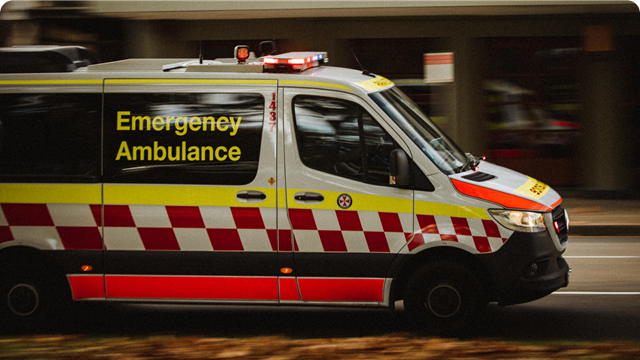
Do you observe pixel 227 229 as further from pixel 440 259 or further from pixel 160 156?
pixel 440 259

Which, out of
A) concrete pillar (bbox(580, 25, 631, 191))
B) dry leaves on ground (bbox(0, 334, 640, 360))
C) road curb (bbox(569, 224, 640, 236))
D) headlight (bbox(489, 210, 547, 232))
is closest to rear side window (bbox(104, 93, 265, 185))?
dry leaves on ground (bbox(0, 334, 640, 360))

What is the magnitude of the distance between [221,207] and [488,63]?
912 centimetres

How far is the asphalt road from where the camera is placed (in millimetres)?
6191

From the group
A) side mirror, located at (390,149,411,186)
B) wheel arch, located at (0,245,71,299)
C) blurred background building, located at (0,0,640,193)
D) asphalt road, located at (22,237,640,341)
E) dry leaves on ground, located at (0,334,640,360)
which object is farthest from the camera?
blurred background building, located at (0,0,640,193)

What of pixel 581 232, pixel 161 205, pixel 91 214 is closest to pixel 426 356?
pixel 161 205

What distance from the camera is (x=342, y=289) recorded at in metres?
5.80

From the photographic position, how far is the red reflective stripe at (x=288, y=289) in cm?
580

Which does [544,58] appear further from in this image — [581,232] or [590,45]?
[581,232]

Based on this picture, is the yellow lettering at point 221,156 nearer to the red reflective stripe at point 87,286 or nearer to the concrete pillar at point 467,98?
the red reflective stripe at point 87,286

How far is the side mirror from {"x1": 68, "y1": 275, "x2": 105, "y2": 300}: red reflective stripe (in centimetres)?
232

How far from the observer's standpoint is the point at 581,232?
10828 mm

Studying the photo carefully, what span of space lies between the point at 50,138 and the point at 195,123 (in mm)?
1117

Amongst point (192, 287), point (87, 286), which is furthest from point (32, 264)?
point (192, 287)

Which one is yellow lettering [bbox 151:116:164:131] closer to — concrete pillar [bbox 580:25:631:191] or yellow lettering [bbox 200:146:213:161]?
yellow lettering [bbox 200:146:213:161]
